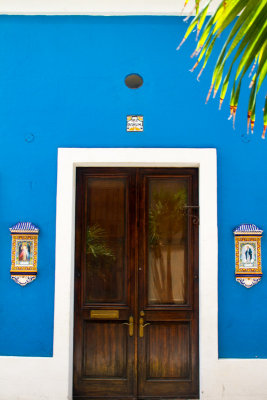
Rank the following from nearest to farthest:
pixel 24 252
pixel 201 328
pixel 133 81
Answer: pixel 201 328 < pixel 24 252 < pixel 133 81

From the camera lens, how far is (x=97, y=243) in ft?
15.7

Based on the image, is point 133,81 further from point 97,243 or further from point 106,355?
point 106,355

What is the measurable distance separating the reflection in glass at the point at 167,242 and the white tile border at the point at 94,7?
5.97 ft

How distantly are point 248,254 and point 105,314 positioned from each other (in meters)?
1.64

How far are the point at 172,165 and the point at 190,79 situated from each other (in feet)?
3.06

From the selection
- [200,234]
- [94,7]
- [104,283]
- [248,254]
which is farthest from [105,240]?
[94,7]

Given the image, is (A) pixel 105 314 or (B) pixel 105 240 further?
(B) pixel 105 240

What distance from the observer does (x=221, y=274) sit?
15.0 ft

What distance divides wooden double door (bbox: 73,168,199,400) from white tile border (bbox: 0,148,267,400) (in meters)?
0.19

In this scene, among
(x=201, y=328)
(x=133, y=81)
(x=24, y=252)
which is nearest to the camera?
(x=201, y=328)

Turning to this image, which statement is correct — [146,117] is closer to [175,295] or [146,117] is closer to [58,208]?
[58,208]

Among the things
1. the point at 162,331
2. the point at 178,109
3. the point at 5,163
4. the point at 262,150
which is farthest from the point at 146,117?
the point at 162,331

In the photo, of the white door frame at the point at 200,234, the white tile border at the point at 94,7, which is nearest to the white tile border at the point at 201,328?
the white door frame at the point at 200,234

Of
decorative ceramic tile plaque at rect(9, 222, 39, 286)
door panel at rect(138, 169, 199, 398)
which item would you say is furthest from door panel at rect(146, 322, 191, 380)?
decorative ceramic tile plaque at rect(9, 222, 39, 286)
